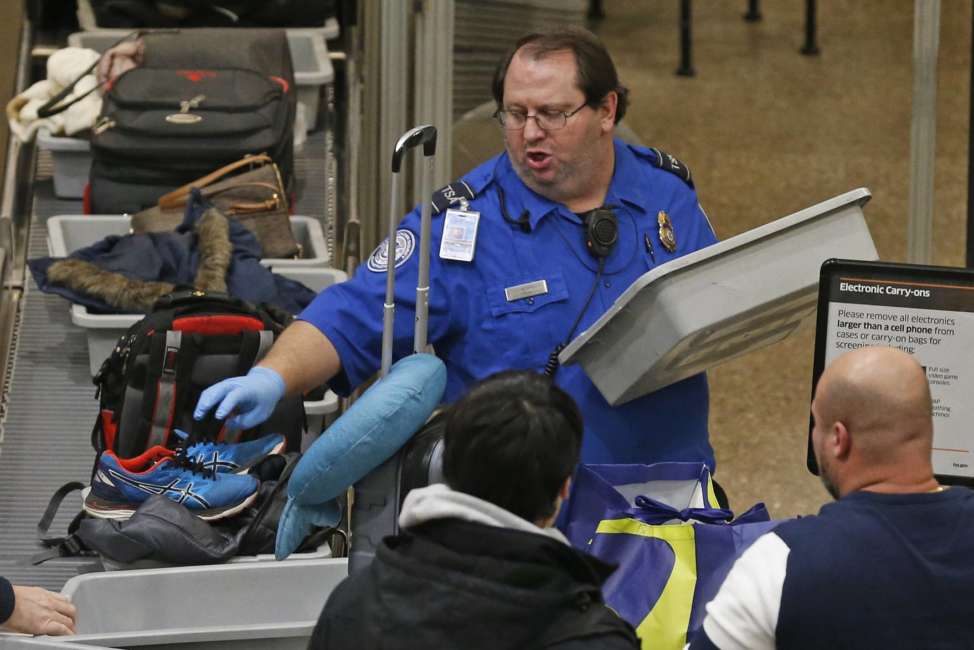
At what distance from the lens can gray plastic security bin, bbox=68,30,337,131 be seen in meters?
5.11

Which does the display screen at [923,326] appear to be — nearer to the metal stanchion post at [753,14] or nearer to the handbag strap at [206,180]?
the handbag strap at [206,180]

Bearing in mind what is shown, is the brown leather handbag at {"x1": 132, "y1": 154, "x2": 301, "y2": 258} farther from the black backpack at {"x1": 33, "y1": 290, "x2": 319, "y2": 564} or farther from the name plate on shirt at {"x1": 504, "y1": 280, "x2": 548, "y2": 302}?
the name plate on shirt at {"x1": 504, "y1": 280, "x2": 548, "y2": 302}

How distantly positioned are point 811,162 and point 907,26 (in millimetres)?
2090

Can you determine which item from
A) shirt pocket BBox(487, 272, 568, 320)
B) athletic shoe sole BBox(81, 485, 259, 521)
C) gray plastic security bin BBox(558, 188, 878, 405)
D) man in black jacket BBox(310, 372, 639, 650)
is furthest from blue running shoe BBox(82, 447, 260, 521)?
man in black jacket BBox(310, 372, 639, 650)

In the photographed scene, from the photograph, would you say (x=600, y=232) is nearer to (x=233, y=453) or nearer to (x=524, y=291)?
(x=524, y=291)

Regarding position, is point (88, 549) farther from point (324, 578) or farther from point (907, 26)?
point (907, 26)

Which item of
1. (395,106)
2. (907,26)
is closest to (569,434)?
(395,106)

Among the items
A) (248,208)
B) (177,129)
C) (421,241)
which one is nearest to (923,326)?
(421,241)

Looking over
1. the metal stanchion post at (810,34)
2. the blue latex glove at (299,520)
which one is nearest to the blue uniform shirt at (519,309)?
the blue latex glove at (299,520)

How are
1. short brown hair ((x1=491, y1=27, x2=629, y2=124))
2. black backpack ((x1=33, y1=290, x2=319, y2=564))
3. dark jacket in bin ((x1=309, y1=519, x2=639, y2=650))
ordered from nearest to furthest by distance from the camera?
dark jacket in bin ((x1=309, y1=519, x2=639, y2=650)), short brown hair ((x1=491, y1=27, x2=629, y2=124)), black backpack ((x1=33, y1=290, x2=319, y2=564))

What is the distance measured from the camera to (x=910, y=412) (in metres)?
2.10

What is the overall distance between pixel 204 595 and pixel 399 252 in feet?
2.33

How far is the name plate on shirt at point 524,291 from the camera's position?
3.12 m

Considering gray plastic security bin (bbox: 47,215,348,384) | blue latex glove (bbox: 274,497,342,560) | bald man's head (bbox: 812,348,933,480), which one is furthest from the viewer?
gray plastic security bin (bbox: 47,215,348,384)
